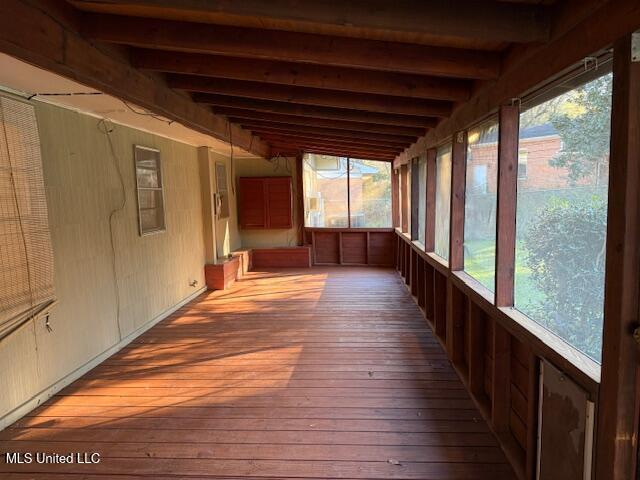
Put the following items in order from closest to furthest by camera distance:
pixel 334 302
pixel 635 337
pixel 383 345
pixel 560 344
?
pixel 635 337
pixel 560 344
pixel 383 345
pixel 334 302

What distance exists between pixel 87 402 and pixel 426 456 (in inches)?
98.6

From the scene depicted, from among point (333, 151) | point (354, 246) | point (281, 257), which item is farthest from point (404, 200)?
point (281, 257)

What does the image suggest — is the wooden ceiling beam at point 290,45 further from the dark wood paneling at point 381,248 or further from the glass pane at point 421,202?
the dark wood paneling at point 381,248

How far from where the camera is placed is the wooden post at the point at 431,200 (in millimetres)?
4703

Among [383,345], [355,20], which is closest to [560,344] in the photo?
[355,20]

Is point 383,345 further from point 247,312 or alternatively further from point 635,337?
point 635,337

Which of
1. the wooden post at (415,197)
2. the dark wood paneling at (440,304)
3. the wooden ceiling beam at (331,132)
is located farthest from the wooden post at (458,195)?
the wooden post at (415,197)

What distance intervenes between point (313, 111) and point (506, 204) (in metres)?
2.59

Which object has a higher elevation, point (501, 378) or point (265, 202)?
point (265, 202)

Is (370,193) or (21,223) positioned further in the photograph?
(370,193)

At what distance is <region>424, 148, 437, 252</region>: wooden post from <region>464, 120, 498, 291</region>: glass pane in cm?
123

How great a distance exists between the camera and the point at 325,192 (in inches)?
366

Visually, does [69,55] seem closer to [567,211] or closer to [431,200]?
[567,211]

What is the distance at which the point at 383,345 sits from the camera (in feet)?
13.7
